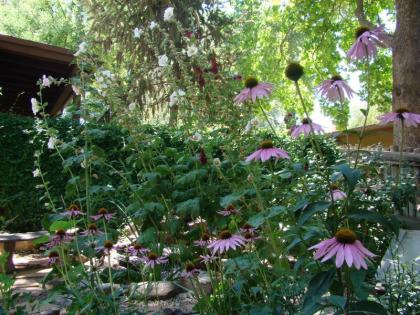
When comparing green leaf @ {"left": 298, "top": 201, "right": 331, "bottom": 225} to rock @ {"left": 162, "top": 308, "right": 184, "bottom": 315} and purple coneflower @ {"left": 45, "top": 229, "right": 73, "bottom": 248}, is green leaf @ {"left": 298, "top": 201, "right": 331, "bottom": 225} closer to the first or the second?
purple coneflower @ {"left": 45, "top": 229, "right": 73, "bottom": 248}

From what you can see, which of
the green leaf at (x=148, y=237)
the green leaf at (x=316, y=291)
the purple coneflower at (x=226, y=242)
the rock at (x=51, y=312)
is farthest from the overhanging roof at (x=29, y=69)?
the green leaf at (x=316, y=291)

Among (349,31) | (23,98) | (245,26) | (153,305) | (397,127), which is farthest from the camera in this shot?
(245,26)

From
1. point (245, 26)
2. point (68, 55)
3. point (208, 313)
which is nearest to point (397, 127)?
point (68, 55)

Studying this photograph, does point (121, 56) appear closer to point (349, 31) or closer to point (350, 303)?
point (349, 31)

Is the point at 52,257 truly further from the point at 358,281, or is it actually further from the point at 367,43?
the point at 367,43

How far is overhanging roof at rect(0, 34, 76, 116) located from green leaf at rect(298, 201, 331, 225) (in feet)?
9.88

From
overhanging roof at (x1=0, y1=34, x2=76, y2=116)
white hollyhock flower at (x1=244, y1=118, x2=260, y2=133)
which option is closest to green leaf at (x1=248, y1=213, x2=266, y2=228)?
white hollyhock flower at (x1=244, y1=118, x2=260, y2=133)

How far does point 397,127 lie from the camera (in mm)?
8055

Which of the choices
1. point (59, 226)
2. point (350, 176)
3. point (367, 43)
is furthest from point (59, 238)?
point (367, 43)

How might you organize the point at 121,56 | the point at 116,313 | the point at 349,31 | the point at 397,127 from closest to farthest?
the point at 116,313 < the point at 397,127 < the point at 121,56 < the point at 349,31

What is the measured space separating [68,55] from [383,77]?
11.3m

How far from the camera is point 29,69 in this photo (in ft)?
31.0

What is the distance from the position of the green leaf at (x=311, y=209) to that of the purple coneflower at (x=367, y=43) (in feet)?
2.10

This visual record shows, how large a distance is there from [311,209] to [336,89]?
1.91ft
